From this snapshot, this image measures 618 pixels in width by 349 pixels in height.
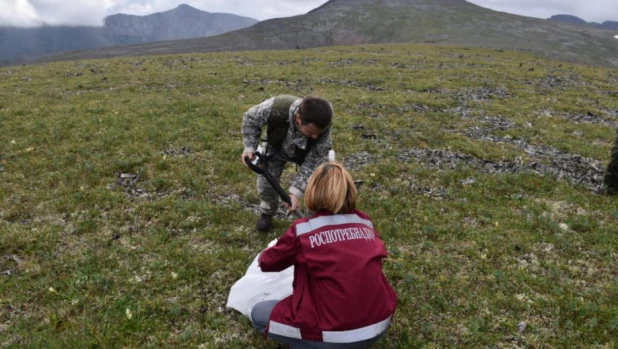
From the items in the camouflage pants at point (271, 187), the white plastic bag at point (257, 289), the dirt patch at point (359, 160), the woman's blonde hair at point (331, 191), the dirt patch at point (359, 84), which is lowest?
the white plastic bag at point (257, 289)

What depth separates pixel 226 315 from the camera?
7879mm

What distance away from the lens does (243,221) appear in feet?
37.2

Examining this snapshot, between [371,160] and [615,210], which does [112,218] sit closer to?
[371,160]

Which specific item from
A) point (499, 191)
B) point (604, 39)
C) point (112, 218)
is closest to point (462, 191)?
point (499, 191)

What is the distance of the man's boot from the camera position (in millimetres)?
10719

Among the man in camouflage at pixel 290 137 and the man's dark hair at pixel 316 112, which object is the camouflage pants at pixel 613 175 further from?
the man's dark hair at pixel 316 112

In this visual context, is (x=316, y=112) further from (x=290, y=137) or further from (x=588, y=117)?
(x=588, y=117)

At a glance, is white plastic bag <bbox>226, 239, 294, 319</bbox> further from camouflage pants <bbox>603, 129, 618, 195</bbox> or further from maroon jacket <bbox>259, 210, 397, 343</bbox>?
camouflage pants <bbox>603, 129, 618, 195</bbox>

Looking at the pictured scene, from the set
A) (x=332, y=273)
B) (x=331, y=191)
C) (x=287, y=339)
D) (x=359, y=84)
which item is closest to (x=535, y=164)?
(x=331, y=191)

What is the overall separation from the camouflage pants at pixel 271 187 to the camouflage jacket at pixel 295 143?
0.73m

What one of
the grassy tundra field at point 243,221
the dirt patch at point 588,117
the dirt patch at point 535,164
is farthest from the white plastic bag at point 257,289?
the dirt patch at point 588,117

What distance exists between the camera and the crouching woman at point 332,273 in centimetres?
544

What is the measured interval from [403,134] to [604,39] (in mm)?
242180

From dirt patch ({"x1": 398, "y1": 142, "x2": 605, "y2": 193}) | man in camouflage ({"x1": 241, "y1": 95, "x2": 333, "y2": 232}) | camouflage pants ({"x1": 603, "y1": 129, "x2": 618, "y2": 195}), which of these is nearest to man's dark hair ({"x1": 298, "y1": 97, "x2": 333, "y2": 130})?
man in camouflage ({"x1": 241, "y1": 95, "x2": 333, "y2": 232})
